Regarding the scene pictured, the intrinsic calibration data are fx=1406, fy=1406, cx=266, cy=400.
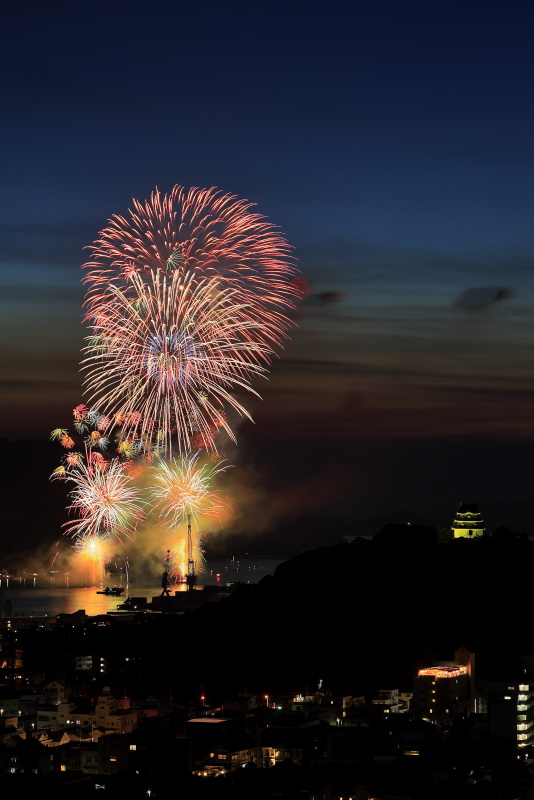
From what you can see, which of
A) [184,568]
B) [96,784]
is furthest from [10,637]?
[96,784]

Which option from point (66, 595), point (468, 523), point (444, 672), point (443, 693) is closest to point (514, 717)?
point (443, 693)

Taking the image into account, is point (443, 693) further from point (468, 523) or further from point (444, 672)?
point (468, 523)

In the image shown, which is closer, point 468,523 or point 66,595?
point 468,523

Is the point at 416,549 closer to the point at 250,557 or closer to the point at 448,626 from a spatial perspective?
the point at 448,626

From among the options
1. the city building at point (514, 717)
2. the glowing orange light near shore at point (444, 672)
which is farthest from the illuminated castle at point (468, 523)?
the city building at point (514, 717)

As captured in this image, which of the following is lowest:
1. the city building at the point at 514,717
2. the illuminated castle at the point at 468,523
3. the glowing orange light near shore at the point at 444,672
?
the city building at the point at 514,717

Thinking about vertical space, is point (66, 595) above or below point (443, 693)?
above

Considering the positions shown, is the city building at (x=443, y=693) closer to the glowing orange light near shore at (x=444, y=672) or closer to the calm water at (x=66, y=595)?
the glowing orange light near shore at (x=444, y=672)

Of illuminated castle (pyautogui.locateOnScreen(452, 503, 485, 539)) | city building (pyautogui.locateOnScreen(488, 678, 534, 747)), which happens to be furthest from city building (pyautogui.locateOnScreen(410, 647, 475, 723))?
illuminated castle (pyautogui.locateOnScreen(452, 503, 485, 539))
